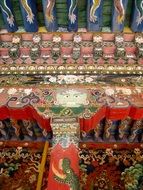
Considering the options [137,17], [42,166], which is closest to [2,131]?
[42,166]

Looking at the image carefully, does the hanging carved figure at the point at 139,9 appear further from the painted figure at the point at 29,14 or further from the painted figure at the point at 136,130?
the painted figure at the point at 136,130

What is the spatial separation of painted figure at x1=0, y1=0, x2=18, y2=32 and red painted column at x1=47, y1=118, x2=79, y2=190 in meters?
1.41

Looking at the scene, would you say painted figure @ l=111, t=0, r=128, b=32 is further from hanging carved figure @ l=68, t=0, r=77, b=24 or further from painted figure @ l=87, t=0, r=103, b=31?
hanging carved figure @ l=68, t=0, r=77, b=24

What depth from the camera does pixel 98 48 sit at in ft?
14.0

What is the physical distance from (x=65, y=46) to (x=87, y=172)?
1.83m

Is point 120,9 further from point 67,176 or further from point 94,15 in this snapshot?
point 67,176

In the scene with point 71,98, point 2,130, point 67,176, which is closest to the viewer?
point 67,176

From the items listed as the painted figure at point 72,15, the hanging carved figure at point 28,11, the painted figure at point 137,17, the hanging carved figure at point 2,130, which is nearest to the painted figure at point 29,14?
the hanging carved figure at point 28,11

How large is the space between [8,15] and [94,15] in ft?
3.54

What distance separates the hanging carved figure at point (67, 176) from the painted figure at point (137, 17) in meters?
1.96

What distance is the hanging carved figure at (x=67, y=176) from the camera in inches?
128

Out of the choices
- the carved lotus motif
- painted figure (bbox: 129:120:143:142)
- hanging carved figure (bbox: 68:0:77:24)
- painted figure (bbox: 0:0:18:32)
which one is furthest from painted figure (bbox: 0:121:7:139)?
painted figure (bbox: 129:120:143:142)

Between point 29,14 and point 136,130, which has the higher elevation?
point 29,14

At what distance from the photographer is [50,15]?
4105 mm
